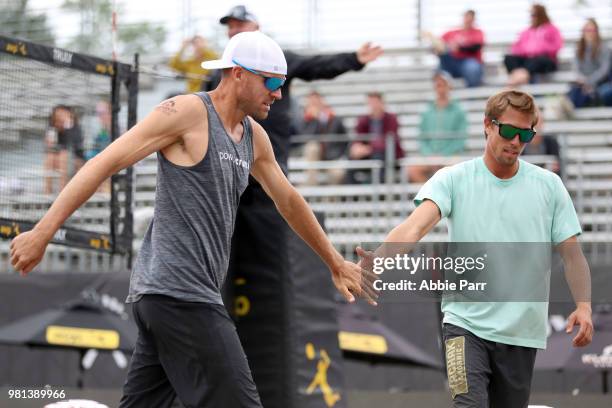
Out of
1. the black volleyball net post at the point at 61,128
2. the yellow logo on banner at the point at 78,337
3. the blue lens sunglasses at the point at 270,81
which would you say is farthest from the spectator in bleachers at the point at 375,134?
the blue lens sunglasses at the point at 270,81

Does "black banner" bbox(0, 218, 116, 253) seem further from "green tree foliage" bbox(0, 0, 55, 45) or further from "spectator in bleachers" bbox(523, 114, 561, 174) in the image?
"green tree foliage" bbox(0, 0, 55, 45)

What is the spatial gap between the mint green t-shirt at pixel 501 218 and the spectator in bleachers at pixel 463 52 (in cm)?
1039

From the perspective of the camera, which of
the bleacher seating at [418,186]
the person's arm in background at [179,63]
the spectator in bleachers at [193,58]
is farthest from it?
the person's arm in background at [179,63]

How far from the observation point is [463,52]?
16844 mm

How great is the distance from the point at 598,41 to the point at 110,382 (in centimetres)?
702

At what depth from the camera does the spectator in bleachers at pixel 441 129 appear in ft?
47.8

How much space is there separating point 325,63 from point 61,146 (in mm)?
2007

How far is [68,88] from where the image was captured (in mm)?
9570

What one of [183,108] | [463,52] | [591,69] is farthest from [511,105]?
[463,52]

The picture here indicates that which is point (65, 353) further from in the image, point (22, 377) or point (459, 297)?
point (459, 297)

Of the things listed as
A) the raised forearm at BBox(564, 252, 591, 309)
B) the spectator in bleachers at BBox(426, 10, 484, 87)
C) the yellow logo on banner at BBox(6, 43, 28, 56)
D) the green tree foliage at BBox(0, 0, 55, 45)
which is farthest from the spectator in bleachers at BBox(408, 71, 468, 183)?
the raised forearm at BBox(564, 252, 591, 309)

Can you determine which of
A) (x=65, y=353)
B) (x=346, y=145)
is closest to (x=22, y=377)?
(x=65, y=353)

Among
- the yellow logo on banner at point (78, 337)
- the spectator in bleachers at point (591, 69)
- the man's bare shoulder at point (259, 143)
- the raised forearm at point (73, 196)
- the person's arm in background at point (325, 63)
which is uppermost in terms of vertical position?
the spectator in bleachers at point (591, 69)

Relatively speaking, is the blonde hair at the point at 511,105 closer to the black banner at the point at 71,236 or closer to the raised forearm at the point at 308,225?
the raised forearm at the point at 308,225
